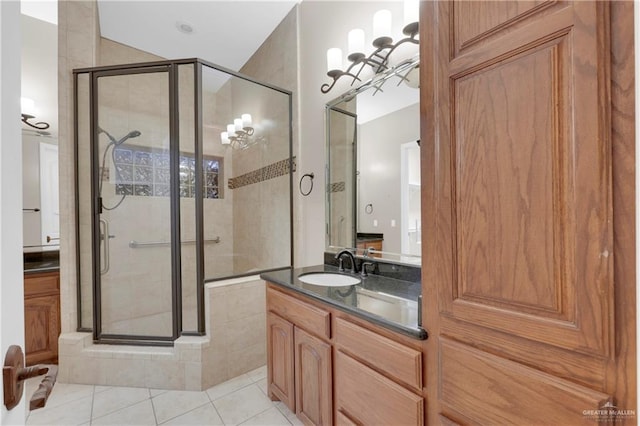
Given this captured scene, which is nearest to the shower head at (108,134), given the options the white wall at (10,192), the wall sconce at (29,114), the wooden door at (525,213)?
the wall sconce at (29,114)

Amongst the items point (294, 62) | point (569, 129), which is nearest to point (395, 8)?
point (294, 62)

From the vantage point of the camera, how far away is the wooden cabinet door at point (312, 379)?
136 cm

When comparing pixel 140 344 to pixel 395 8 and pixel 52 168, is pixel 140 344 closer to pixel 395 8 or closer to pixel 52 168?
pixel 52 168

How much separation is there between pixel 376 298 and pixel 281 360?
0.81 metres

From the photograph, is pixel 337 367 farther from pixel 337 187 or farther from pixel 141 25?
pixel 141 25

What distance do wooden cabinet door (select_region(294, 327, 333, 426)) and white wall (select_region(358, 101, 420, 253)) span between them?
28.4 inches

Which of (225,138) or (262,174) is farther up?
(225,138)

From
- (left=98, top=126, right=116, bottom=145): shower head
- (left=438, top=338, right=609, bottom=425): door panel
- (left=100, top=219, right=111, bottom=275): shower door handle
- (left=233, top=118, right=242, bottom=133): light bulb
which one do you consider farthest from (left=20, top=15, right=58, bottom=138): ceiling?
(left=438, top=338, right=609, bottom=425): door panel

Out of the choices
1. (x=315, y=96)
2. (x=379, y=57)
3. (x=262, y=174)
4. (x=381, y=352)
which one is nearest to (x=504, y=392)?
(x=381, y=352)

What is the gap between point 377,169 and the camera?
1.85m

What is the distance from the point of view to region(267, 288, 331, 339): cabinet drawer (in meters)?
1.37

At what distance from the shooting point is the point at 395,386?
1036mm

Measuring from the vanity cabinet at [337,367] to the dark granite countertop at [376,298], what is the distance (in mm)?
54

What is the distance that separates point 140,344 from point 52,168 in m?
1.77
